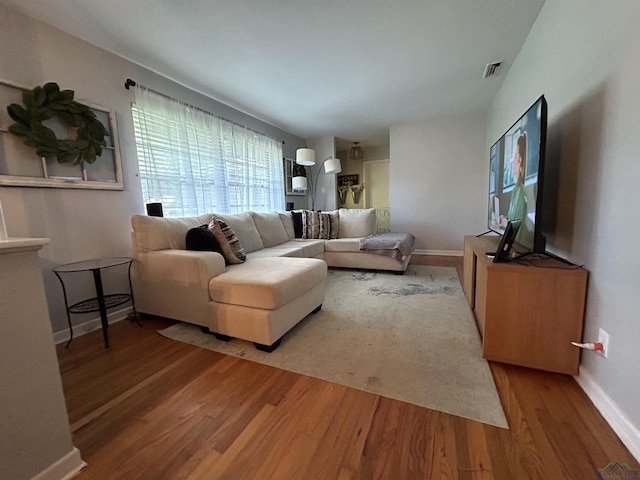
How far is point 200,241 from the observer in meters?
2.14

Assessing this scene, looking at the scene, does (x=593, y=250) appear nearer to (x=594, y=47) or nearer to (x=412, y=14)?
(x=594, y=47)

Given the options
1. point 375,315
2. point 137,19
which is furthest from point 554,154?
point 137,19

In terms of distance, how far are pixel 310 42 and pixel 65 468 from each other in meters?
2.86

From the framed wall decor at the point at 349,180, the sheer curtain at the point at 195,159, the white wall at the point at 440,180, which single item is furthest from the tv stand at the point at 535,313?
the framed wall decor at the point at 349,180

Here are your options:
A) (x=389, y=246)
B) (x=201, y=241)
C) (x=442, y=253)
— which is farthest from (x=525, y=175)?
(x=442, y=253)

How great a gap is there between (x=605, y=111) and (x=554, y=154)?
50cm

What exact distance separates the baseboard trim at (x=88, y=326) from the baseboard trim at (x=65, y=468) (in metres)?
1.19

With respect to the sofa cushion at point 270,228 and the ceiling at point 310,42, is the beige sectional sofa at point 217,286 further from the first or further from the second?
the ceiling at point 310,42

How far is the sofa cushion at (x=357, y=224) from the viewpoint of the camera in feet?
13.3

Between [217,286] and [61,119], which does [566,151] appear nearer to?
[217,286]

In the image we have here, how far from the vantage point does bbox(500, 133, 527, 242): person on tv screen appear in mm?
1608

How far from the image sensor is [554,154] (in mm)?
1663

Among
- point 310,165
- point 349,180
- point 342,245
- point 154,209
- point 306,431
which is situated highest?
point 310,165

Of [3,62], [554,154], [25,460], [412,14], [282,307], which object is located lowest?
[25,460]
